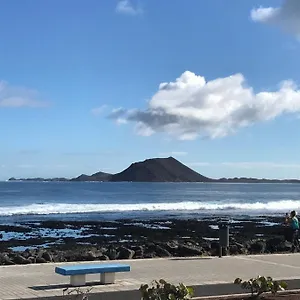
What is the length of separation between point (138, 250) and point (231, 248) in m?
2.89

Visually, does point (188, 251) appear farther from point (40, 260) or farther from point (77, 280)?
point (77, 280)

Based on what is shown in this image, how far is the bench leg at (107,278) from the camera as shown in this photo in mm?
10602

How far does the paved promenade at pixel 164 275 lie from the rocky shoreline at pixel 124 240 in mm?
2704

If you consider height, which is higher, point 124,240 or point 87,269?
point 87,269

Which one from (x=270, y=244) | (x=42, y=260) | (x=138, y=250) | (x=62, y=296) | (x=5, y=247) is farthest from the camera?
(x=5, y=247)

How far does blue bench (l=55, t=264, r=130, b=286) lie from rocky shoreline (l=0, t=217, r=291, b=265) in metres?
6.13

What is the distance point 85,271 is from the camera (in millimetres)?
10125

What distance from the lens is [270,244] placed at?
23.0m

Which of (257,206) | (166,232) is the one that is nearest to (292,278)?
(166,232)

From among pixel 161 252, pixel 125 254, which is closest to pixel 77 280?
pixel 125 254

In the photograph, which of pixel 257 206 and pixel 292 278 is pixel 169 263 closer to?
pixel 292 278

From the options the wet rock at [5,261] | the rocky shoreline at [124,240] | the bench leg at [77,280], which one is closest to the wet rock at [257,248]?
the rocky shoreline at [124,240]

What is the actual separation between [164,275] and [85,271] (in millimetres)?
2344

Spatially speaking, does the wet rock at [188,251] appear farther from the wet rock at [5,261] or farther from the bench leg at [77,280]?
the bench leg at [77,280]
